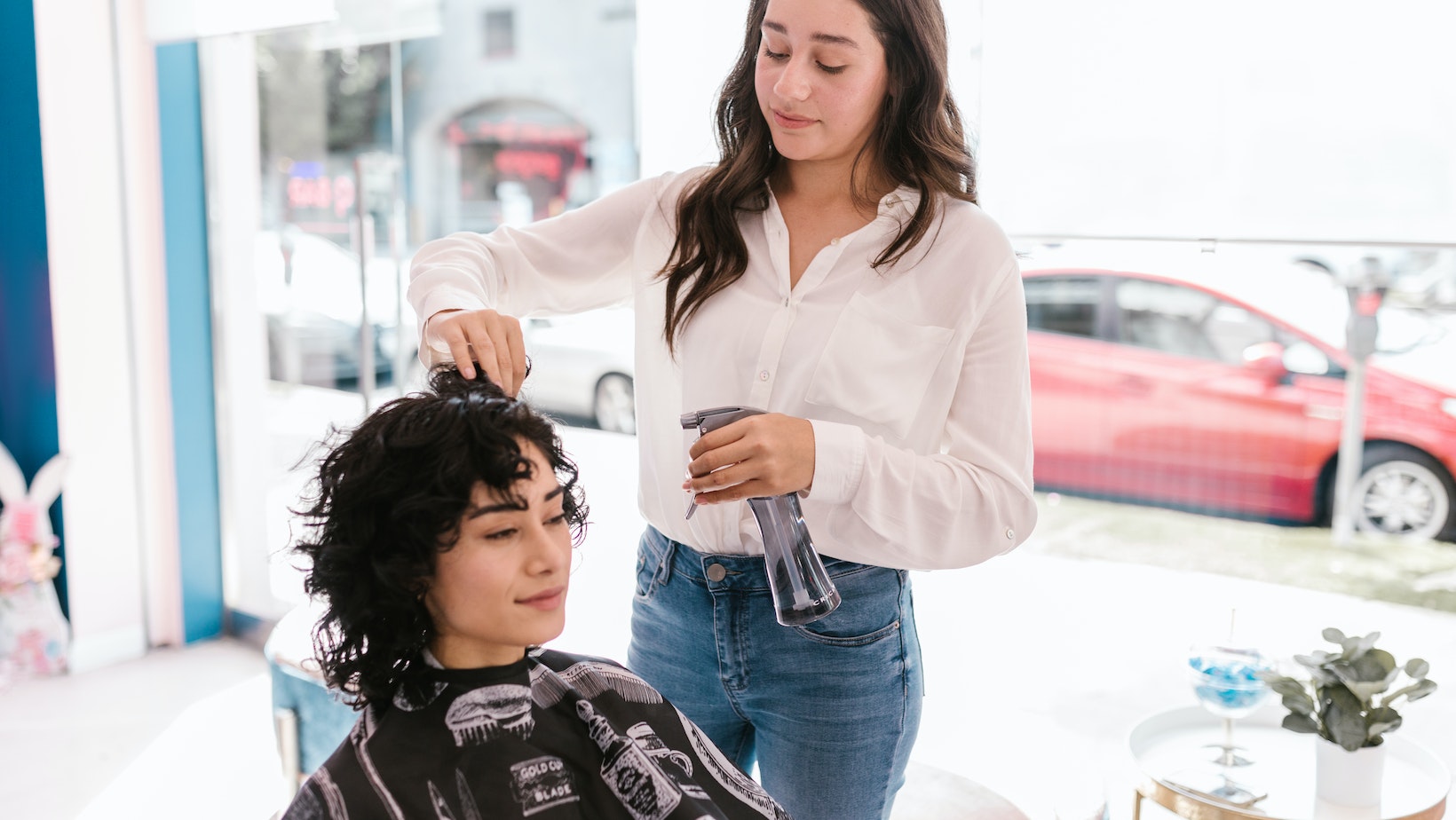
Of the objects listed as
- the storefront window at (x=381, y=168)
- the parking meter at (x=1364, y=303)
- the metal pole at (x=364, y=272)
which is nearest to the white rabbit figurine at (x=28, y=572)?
the storefront window at (x=381, y=168)

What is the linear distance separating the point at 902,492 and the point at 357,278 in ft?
8.75

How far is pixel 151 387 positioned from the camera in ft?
11.8

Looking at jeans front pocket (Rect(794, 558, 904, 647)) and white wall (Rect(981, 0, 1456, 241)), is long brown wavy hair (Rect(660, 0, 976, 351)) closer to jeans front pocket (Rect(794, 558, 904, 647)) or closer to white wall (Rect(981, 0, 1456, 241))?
jeans front pocket (Rect(794, 558, 904, 647))

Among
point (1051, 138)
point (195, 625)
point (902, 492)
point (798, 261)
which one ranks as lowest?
point (195, 625)

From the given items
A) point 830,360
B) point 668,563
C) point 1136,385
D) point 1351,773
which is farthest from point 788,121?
point 1136,385

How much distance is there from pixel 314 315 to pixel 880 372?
2.89 meters

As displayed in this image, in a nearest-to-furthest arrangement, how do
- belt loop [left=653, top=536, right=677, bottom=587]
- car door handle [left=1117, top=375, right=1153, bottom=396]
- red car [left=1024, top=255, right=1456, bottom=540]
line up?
1. belt loop [left=653, top=536, right=677, bottom=587]
2. red car [left=1024, top=255, right=1456, bottom=540]
3. car door handle [left=1117, top=375, right=1153, bottom=396]

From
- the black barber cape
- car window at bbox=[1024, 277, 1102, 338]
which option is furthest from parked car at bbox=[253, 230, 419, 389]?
the black barber cape

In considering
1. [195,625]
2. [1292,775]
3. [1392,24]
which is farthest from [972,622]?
[195,625]

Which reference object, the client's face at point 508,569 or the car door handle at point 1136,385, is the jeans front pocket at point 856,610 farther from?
the car door handle at point 1136,385

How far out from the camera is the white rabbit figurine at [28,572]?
3295mm

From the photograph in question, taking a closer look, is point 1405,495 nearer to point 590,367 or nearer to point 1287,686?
point 1287,686

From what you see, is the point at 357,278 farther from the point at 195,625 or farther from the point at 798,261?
the point at 798,261

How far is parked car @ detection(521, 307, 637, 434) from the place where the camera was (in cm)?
314
